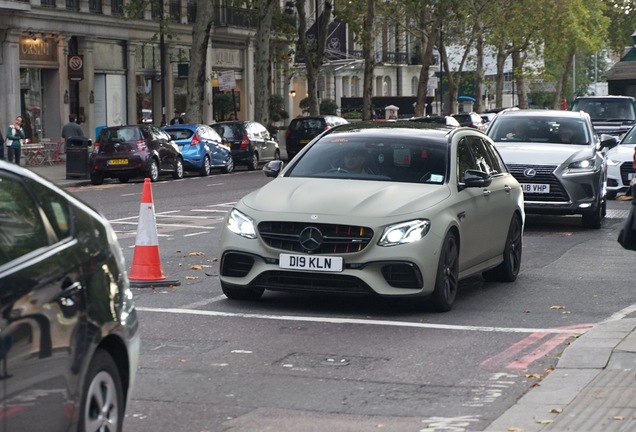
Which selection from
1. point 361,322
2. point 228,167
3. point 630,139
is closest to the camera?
point 361,322

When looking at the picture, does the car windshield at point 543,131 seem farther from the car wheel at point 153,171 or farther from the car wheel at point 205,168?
the car wheel at point 205,168

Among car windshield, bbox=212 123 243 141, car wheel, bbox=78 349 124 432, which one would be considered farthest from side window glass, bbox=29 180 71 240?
car windshield, bbox=212 123 243 141

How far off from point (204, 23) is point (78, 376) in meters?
43.3

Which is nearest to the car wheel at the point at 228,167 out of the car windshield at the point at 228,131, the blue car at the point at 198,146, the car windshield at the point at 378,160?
the blue car at the point at 198,146

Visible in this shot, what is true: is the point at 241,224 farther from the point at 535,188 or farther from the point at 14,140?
the point at 14,140

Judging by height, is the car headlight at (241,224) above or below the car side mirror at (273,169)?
below

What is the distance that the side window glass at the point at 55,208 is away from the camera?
575cm

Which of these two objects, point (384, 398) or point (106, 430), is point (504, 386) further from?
point (106, 430)

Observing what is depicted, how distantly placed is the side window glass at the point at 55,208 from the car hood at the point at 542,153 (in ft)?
47.2

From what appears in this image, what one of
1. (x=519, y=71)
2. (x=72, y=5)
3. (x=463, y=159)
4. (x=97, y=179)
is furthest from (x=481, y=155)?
(x=519, y=71)

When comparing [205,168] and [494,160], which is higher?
[494,160]

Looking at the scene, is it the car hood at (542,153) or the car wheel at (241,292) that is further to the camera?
the car hood at (542,153)

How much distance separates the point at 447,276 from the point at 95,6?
137 feet

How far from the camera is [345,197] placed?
1124cm
